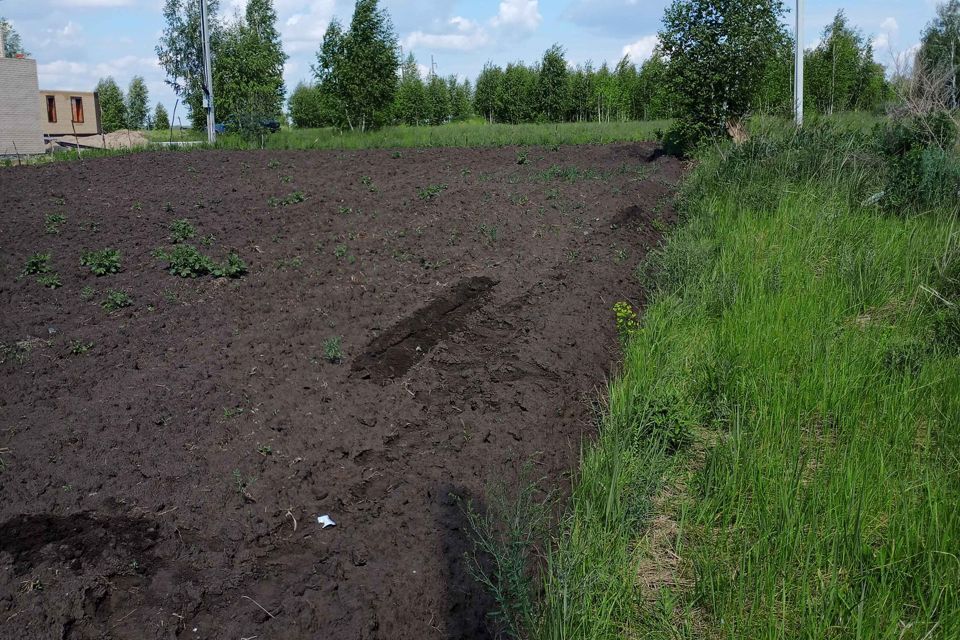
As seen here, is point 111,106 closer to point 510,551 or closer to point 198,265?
point 198,265

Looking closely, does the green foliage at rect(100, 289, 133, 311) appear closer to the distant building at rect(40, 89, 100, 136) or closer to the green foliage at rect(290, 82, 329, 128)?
the green foliage at rect(290, 82, 329, 128)

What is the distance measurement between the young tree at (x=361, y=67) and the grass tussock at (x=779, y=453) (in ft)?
60.5

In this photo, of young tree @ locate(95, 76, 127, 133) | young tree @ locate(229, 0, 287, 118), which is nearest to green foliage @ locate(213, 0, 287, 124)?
young tree @ locate(229, 0, 287, 118)

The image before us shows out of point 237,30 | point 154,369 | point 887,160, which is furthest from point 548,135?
point 237,30

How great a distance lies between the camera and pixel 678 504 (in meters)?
3.55

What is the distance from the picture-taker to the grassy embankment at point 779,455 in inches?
104

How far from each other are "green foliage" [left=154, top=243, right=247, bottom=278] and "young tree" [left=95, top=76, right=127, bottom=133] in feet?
182

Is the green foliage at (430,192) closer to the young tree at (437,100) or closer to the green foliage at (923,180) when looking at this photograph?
the green foliage at (923,180)

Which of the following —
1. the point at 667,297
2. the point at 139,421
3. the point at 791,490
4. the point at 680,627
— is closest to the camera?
the point at 680,627

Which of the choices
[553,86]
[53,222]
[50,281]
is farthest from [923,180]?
[553,86]

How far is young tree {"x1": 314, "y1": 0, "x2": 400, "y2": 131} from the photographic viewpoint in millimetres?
23219

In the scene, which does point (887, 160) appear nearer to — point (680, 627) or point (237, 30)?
point (680, 627)

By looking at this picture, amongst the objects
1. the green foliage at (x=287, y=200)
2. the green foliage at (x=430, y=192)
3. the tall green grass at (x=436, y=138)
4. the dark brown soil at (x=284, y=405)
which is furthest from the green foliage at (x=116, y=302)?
the tall green grass at (x=436, y=138)

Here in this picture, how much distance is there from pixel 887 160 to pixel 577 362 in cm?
618
